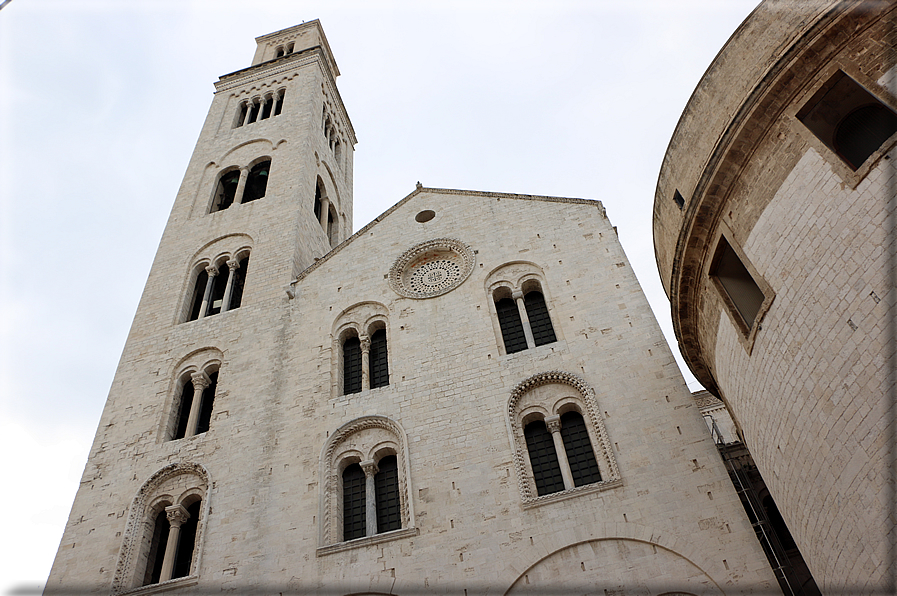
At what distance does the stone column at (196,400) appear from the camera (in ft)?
50.5

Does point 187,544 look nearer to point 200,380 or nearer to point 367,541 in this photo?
point 200,380

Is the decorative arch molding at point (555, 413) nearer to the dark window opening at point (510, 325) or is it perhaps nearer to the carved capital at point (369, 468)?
the dark window opening at point (510, 325)

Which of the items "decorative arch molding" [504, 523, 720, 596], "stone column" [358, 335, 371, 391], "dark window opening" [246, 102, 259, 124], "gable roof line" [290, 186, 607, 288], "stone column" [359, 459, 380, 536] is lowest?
"decorative arch molding" [504, 523, 720, 596]

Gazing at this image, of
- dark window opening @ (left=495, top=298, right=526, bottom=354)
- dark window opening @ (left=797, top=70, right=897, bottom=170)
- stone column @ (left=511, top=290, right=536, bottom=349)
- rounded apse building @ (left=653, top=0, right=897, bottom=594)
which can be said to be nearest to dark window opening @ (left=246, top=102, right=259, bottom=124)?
dark window opening @ (left=495, top=298, right=526, bottom=354)

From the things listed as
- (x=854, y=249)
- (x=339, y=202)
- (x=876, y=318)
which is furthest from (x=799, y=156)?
(x=339, y=202)

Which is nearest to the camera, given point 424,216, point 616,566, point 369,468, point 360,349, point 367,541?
point 616,566

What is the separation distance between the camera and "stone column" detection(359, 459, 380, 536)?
40.2 feet

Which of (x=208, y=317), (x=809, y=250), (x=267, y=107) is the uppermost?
(x=267, y=107)

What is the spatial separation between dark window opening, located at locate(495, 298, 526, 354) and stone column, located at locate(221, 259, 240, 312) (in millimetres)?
7844

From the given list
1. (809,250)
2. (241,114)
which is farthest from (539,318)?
(241,114)

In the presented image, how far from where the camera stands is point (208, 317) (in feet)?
59.4

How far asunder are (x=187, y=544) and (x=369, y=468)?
4138 millimetres

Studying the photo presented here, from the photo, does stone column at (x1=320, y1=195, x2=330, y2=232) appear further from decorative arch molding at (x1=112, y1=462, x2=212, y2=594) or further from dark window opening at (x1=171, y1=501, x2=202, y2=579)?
dark window opening at (x1=171, y1=501, x2=202, y2=579)

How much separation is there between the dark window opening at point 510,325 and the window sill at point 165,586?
7.43 meters
